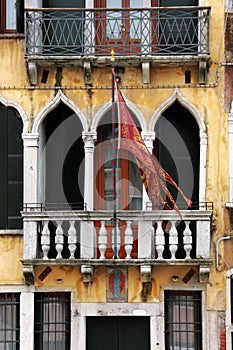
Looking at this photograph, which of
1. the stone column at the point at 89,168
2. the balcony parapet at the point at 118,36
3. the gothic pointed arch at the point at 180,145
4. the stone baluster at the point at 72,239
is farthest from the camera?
the gothic pointed arch at the point at 180,145

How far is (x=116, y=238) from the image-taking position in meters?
17.5

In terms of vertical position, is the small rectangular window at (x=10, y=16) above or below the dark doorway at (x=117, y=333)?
above

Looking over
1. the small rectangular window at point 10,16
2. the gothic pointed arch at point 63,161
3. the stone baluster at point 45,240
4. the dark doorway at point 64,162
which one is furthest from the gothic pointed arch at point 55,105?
the stone baluster at point 45,240

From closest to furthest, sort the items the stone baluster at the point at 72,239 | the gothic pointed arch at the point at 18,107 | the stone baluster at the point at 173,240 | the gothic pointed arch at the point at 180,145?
the stone baluster at the point at 173,240 → the stone baluster at the point at 72,239 → the gothic pointed arch at the point at 18,107 → the gothic pointed arch at the point at 180,145

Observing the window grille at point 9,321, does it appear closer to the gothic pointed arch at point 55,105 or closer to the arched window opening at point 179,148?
the gothic pointed arch at point 55,105

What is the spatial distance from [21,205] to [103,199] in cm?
160

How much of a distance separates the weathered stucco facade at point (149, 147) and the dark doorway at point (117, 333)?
0.23 m

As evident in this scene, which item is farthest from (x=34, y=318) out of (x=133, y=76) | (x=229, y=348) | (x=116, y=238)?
(x=133, y=76)

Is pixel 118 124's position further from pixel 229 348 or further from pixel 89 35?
pixel 229 348

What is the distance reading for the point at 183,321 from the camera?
18422mm

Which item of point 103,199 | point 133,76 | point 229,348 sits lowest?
point 229,348

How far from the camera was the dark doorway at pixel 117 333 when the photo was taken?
60.5ft

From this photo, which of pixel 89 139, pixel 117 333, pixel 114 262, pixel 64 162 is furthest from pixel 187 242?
pixel 64 162

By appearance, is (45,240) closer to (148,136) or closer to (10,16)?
(148,136)
